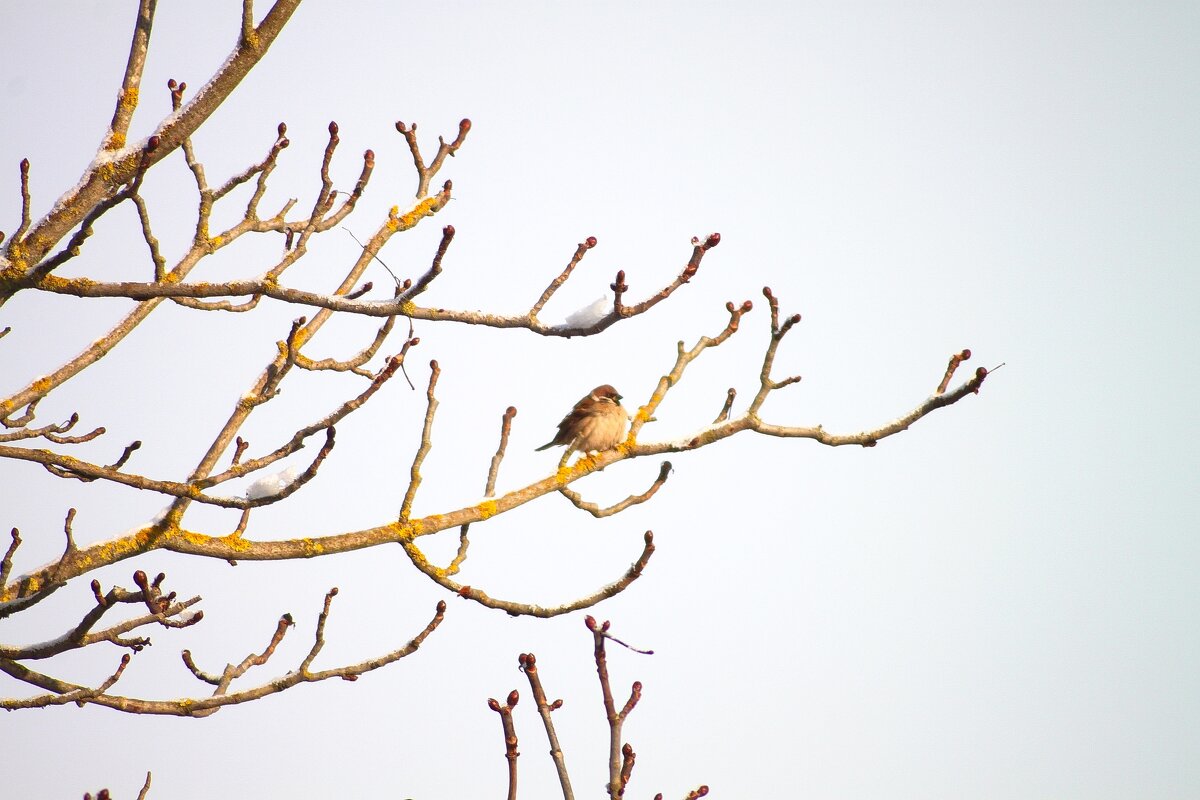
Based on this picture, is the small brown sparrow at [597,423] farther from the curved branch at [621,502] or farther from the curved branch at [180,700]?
the curved branch at [180,700]

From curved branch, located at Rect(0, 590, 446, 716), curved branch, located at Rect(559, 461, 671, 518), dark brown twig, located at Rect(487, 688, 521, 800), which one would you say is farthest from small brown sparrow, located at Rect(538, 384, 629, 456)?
dark brown twig, located at Rect(487, 688, 521, 800)

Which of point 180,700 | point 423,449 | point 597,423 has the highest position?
point 597,423

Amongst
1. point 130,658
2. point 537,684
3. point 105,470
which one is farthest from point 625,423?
point 537,684

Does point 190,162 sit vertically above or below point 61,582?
above

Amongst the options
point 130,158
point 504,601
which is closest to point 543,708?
point 504,601

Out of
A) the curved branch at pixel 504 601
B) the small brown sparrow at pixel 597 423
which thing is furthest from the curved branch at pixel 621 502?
the small brown sparrow at pixel 597 423

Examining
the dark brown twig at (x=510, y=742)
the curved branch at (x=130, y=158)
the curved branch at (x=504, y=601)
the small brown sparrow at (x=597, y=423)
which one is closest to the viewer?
the dark brown twig at (x=510, y=742)

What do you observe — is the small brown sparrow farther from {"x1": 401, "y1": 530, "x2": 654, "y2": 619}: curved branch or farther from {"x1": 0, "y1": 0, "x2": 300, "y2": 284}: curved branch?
{"x1": 0, "y1": 0, "x2": 300, "y2": 284}: curved branch

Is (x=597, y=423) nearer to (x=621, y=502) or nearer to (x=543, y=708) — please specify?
(x=621, y=502)

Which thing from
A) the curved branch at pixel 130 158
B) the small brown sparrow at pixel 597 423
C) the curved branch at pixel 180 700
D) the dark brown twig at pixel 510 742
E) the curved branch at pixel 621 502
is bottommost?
the dark brown twig at pixel 510 742

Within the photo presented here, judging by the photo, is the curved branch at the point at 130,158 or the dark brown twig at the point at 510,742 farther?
the curved branch at the point at 130,158

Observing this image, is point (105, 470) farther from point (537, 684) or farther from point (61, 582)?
point (537, 684)

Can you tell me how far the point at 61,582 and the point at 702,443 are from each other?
281 centimetres

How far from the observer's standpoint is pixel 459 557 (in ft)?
15.6
